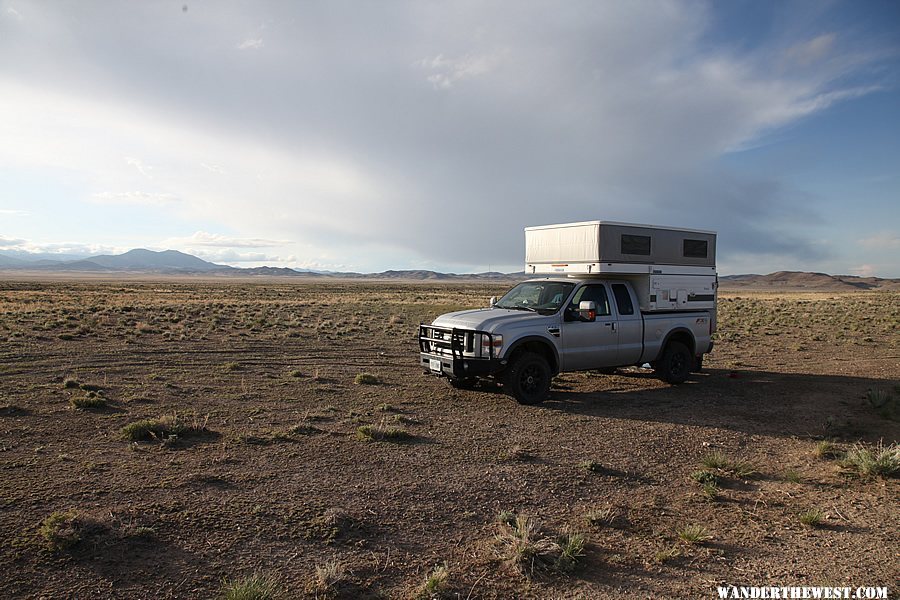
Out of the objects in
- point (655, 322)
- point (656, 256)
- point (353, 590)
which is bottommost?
point (353, 590)

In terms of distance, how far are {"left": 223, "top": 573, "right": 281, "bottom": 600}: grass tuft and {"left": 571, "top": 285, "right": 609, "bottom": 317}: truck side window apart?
24.2ft

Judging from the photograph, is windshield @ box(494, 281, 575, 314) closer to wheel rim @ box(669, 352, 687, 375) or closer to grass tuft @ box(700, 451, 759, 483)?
wheel rim @ box(669, 352, 687, 375)

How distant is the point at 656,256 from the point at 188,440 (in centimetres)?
864

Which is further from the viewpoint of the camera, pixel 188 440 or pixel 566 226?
pixel 566 226

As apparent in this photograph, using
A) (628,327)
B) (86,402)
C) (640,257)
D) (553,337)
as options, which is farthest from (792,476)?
(86,402)

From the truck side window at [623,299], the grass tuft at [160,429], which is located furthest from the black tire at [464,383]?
the grass tuft at [160,429]

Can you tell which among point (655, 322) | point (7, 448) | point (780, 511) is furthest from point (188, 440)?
point (655, 322)

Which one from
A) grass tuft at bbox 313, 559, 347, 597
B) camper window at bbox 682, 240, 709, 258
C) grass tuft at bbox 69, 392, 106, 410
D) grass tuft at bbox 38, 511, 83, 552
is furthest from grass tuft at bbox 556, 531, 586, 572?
camper window at bbox 682, 240, 709, 258

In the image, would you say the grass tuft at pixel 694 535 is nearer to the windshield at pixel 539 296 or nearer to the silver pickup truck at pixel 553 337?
the silver pickup truck at pixel 553 337

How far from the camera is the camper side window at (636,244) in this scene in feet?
35.5

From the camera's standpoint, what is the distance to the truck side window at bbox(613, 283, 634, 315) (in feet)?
35.8

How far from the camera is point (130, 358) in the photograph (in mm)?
14484

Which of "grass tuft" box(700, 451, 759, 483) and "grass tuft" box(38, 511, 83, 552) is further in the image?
"grass tuft" box(700, 451, 759, 483)

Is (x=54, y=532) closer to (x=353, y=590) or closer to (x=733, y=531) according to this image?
(x=353, y=590)
